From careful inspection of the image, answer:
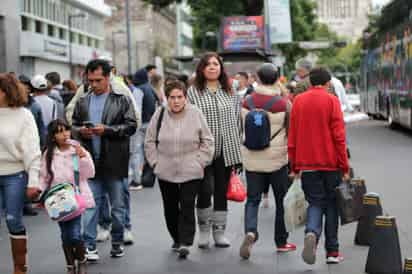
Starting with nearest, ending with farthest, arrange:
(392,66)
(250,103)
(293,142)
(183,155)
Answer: (293,142)
(183,155)
(250,103)
(392,66)

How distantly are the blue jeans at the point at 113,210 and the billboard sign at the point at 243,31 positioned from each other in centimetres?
3274

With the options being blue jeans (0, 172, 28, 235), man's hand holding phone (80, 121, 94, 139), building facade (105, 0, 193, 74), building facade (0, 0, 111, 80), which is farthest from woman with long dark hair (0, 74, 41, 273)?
building facade (105, 0, 193, 74)

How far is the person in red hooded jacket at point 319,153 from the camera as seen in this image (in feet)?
27.5

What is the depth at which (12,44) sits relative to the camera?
53156mm

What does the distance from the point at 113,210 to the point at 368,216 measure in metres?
2.43

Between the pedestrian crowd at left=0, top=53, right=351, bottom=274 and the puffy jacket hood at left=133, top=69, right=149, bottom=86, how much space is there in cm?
522

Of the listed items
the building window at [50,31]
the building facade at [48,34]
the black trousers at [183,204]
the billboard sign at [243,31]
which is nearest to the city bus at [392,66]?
the billboard sign at [243,31]

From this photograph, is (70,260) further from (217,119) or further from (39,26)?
(39,26)

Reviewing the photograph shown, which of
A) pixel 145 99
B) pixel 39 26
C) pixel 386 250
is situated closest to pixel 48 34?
pixel 39 26

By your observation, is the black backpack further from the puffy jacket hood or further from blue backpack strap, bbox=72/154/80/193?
the puffy jacket hood

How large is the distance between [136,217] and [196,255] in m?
2.96

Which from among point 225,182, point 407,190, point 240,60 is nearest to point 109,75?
point 225,182

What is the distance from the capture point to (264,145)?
A: 8.91 meters

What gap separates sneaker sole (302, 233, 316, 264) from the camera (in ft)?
26.7
